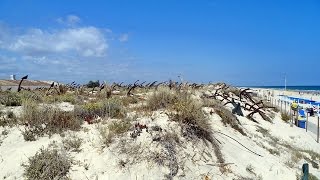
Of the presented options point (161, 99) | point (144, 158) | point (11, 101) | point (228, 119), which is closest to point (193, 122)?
point (144, 158)

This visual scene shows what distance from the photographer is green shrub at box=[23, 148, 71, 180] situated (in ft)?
25.2

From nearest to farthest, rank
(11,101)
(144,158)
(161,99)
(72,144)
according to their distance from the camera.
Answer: (144,158) < (72,144) < (161,99) < (11,101)

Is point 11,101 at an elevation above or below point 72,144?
above

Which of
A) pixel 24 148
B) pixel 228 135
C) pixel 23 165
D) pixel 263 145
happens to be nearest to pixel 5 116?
pixel 24 148

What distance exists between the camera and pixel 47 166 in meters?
7.80

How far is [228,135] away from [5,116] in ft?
20.8

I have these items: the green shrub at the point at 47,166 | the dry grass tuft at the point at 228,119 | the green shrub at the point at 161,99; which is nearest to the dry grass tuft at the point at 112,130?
the green shrub at the point at 47,166

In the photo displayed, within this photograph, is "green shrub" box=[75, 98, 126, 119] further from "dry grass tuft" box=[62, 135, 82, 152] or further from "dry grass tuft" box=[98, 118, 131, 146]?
"dry grass tuft" box=[62, 135, 82, 152]

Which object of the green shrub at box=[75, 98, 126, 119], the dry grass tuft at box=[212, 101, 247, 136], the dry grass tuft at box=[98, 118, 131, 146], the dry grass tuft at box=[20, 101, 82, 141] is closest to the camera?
the dry grass tuft at box=[98, 118, 131, 146]

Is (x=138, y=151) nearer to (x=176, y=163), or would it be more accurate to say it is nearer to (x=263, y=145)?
(x=176, y=163)

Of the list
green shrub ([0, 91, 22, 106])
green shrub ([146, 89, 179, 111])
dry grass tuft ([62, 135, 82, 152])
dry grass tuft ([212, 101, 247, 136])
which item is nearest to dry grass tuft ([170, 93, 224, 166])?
green shrub ([146, 89, 179, 111])

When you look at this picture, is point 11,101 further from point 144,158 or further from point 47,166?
point 144,158

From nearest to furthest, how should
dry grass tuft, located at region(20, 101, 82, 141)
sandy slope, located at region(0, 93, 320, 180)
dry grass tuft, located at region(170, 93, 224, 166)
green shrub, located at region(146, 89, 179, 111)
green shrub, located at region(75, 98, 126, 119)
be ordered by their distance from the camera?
sandy slope, located at region(0, 93, 320, 180) < dry grass tuft, located at region(20, 101, 82, 141) < dry grass tuft, located at region(170, 93, 224, 166) < green shrub, located at region(75, 98, 126, 119) < green shrub, located at region(146, 89, 179, 111)

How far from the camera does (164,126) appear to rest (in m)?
9.69
